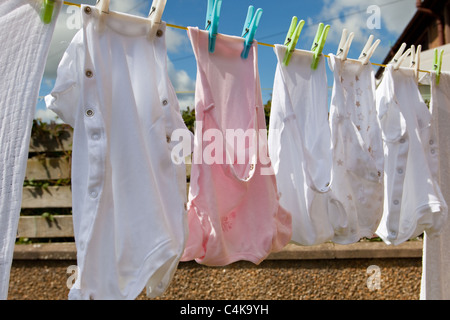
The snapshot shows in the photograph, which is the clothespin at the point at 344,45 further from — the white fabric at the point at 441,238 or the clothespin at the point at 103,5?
the clothespin at the point at 103,5

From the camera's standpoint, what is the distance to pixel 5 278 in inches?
31.0

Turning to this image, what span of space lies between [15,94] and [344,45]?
0.96 m

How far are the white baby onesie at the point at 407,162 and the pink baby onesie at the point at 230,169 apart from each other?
0.43 metres

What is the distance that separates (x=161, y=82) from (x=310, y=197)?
0.54 meters

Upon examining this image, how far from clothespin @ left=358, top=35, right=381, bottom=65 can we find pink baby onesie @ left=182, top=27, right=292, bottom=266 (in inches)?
16.6

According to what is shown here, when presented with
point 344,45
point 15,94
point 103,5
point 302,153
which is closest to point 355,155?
point 302,153

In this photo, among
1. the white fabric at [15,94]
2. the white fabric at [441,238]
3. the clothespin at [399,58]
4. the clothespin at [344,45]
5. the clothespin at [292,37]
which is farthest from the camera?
the white fabric at [441,238]

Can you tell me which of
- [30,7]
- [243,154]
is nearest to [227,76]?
[243,154]

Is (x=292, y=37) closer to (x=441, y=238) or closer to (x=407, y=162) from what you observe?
(x=407, y=162)

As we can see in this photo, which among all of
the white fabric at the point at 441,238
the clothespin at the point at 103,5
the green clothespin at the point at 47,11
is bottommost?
the white fabric at the point at 441,238

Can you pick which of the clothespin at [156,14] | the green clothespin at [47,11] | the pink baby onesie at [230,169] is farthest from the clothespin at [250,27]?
the green clothespin at [47,11]

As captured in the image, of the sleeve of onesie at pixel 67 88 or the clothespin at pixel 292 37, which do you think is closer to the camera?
the sleeve of onesie at pixel 67 88

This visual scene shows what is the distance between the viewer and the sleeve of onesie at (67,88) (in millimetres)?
854

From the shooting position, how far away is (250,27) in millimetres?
1070
